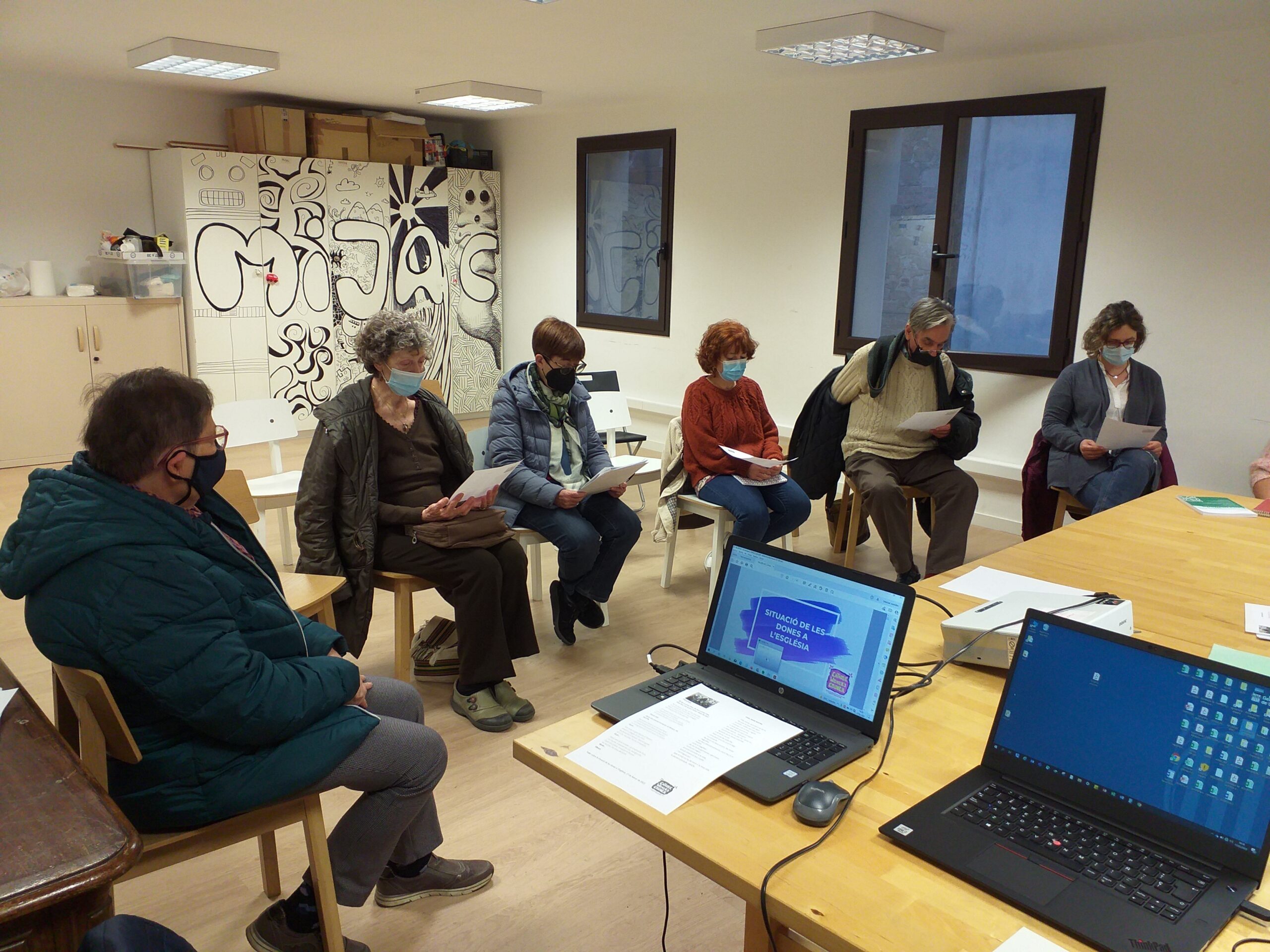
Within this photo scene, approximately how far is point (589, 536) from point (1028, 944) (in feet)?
8.04

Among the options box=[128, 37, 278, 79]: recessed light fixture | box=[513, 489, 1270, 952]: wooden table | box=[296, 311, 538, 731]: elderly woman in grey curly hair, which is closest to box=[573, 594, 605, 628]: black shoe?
box=[296, 311, 538, 731]: elderly woman in grey curly hair

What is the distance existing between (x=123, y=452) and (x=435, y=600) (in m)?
2.54

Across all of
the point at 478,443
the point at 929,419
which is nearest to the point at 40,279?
the point at 478,443

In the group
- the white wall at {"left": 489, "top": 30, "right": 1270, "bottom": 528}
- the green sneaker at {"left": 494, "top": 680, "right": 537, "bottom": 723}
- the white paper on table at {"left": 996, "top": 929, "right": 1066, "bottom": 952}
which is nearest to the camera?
the white paper on table at {"left": 996, "top": 929, "right": 1066, "bottom": 952}

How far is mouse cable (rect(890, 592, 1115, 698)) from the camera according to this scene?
1685 mm

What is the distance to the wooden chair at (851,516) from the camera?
4223mm

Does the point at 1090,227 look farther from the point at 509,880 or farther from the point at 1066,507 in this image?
the point at 509,880

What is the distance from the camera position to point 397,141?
7.33 meters

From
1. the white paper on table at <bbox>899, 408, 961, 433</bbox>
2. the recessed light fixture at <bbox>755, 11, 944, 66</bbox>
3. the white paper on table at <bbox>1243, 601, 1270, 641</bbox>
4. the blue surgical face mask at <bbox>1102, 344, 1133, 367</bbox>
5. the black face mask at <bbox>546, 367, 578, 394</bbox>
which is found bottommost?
the white paper on table at <bbox>1243, 601, 1270, 641</bbox>

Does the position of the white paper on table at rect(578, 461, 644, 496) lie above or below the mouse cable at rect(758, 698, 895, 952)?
below

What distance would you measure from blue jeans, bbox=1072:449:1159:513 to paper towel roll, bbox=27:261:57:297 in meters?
6.22

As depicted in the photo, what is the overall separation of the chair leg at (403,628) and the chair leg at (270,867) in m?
0.87

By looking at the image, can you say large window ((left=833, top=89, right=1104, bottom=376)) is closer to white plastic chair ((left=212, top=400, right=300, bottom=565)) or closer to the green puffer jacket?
white plastic chair ((left=212, top=400, right=300, bottom=565))

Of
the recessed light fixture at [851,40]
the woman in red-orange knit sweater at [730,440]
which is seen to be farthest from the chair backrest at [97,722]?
the recessed light fixture at [851,40]
